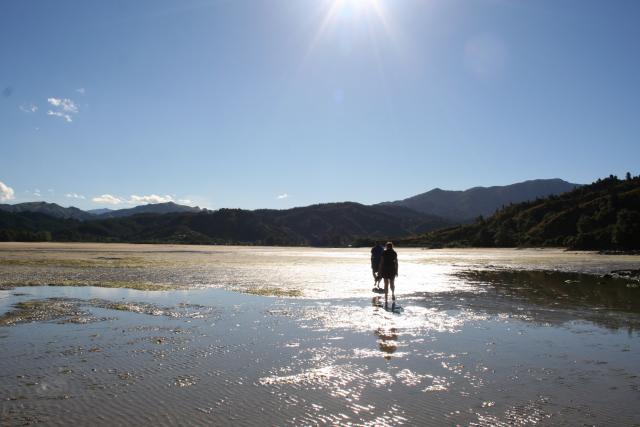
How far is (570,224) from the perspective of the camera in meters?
98.7

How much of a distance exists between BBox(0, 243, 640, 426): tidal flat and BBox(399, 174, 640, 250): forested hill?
6033cm

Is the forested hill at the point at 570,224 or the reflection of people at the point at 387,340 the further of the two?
the forested hill at the point at 570,224

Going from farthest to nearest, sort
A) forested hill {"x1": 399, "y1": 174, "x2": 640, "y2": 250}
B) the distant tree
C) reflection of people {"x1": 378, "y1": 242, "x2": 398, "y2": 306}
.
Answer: forested hill {"x1": 399, "y1": 174, "x2": 640, "y2": 250}
the distant tree
reflection of people {"x1": 378, "y1": 242, "x2": 398, "y2": 306}

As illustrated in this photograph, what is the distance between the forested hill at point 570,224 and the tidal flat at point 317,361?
60330 mm

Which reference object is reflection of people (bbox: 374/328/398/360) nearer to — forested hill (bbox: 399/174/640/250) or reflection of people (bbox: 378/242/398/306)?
reflection of people (bbox: 378/242/398/306)

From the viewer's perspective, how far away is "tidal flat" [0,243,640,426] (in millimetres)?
7242

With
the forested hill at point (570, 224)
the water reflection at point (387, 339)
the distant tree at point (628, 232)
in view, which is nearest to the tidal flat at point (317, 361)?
the water reflection at point (387, 339)

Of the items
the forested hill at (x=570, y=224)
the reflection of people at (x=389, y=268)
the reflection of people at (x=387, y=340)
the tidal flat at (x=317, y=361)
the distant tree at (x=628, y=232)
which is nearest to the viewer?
the tidal flat at (x=317, y=361)

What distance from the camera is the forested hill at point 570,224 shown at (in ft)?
235

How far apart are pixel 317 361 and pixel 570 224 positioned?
103 metres

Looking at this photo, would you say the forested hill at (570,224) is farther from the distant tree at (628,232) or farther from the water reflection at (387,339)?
the water reflection at (387,339)

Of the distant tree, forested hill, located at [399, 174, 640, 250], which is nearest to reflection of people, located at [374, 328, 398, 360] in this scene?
the distant tree

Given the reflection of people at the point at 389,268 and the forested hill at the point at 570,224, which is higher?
the forested hill at the point at 570,224

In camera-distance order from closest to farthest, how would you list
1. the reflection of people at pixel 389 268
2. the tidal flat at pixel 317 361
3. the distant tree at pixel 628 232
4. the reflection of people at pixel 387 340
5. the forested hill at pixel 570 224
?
the tidal flat at pixel 317 361 → the reflection of people at pixel 387 340 → the reflection of people at pixel 389 268 → the distant tree at pixel 628 232 → the forested hill at pixel 570 224
